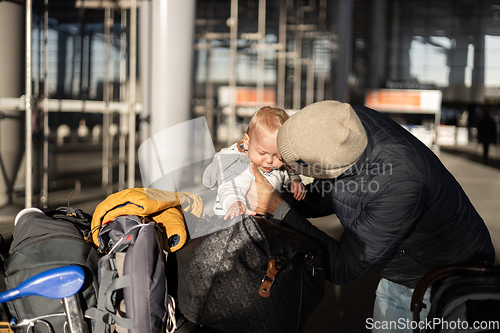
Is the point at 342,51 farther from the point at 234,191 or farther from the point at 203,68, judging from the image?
the point at 203,68

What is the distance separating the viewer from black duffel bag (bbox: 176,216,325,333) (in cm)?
149

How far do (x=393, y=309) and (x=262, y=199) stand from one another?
0.76 metres

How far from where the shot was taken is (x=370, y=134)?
1.55 metres

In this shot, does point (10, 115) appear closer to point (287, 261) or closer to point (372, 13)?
point (287, 261)

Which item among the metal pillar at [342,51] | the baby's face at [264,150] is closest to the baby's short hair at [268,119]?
the baby's face at [264,150]

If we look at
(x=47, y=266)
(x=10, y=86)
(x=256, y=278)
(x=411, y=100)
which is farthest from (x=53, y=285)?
(x=411, y=100)

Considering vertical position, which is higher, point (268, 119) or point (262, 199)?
point (268, 119)

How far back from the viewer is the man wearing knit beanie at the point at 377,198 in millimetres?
1431

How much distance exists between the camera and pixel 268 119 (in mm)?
2203

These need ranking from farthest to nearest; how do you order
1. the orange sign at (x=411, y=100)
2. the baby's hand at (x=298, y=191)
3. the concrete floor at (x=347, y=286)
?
the orange sign at (x=411, y=100) < the concrete floor at (x=347, y=286) < the baby's hand at (x=298, y=191)

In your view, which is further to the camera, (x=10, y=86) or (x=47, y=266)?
(x=10, y=86)

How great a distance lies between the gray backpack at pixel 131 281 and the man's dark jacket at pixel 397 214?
0.49 meters

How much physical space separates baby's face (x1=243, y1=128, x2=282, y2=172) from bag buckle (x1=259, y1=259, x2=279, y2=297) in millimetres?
821

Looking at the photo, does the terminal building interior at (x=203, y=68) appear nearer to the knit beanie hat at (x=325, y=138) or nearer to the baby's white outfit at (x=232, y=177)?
the baby's white outfit at (x=232, y=177)
